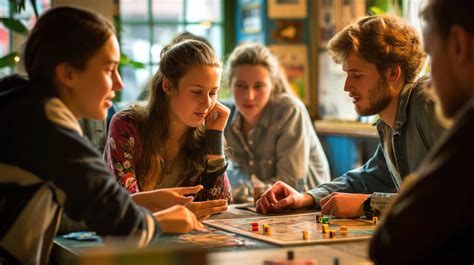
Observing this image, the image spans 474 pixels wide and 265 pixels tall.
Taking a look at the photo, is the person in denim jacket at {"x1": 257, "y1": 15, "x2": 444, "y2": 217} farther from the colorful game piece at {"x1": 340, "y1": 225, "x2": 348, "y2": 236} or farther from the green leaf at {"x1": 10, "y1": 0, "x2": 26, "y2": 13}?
the green leaf at {"x1": 10, "y1": 0, "x2": 26, "y2": 13}

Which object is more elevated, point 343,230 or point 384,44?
point 384,44

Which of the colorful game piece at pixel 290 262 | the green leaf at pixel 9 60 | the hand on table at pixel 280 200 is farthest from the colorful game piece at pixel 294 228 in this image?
the green leaf at pixel 9 60

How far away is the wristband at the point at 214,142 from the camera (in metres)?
2.91

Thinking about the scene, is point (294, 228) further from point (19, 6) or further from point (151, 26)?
point (151, 26)

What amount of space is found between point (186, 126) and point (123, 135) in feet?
0.91

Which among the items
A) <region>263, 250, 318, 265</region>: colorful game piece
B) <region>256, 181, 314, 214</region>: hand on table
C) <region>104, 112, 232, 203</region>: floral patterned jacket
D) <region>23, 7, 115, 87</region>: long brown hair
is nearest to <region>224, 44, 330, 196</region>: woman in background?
<region>104, 112, 232, 203</region>: floral patterned jacket

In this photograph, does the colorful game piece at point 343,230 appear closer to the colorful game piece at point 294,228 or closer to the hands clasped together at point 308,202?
the colorful game piece at point 294,228

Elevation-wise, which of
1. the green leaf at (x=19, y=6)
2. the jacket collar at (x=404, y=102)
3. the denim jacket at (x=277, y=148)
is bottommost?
the denim jacket at (x=277, y=148)

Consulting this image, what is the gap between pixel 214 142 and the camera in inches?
115

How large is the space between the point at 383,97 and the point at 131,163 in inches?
34.7

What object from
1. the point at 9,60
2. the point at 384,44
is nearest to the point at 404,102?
the point at 384,44

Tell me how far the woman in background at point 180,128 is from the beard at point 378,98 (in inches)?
21.6

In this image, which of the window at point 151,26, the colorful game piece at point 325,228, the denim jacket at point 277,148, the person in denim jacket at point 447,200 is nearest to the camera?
the person in denim jacket at point 447,200

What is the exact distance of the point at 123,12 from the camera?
6047 millimetres
